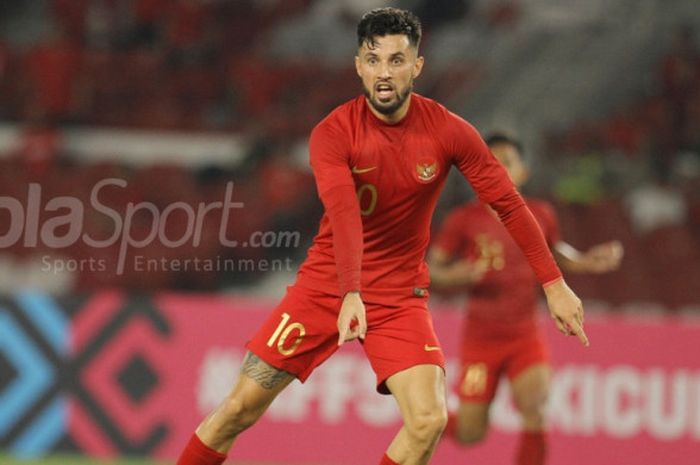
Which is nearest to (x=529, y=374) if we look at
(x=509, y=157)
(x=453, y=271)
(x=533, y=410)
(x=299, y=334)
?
(x=533, y=410)

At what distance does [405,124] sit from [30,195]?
7.56 metres

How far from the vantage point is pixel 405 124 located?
17.3ft

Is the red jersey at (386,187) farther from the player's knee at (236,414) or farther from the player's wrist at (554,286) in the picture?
the player's knee at (236,414)

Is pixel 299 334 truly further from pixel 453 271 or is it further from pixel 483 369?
pixel 483 369

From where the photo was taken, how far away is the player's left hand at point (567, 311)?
16.5 ft

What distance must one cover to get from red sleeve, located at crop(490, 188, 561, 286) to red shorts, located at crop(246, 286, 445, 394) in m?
0.51

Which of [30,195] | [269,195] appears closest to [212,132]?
[269,195]

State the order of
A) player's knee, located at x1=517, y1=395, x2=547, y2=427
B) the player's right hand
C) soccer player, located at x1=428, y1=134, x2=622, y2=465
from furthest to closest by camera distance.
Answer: soccer player, located at x1=428, y1=134, x2=622, y2=465, player's knee, located at x1=517, y1=395, x2=547, y2=427, the player's right hand

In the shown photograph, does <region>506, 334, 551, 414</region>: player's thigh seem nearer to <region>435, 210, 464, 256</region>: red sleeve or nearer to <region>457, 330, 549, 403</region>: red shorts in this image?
<region>457, 330, 549, 403</region>: red shorts

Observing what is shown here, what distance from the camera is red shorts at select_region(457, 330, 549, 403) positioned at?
755cm

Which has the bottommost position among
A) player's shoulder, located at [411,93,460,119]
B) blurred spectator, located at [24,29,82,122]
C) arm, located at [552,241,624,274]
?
arm, located at [552,241,624,274]

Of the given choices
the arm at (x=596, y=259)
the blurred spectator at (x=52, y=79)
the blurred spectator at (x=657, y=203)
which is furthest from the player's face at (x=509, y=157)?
the blurred spectator at (x=52, y=79)

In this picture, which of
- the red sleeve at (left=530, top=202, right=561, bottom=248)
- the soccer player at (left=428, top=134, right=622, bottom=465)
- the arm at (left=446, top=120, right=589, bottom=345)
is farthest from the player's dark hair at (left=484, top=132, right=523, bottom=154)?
the arm at (left=446, top=120, right=589, bottom=345)

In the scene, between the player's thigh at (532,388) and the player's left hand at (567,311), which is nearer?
the player's left hand at (567,311)
